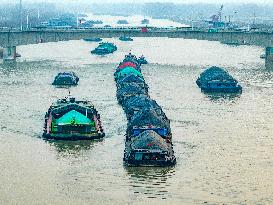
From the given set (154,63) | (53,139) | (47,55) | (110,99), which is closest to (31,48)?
(47,55)

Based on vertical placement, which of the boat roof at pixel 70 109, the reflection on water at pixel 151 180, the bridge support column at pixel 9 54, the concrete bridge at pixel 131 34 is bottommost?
Answer: the reflection on water at pixel 151 180

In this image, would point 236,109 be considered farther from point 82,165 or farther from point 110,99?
point 82,165

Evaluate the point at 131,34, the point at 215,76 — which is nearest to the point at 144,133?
the point at 215,76

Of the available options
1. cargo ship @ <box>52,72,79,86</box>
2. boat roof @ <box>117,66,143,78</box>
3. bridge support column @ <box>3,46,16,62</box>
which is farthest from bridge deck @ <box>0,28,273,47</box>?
cargo ship @ <box>52,72,79,86</box>

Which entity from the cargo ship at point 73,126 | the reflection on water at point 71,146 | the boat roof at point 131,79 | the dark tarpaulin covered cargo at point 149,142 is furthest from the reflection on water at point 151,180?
the boat roof at point 131,79

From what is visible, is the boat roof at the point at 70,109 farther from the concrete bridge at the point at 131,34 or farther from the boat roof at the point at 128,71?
the concrete bridge at the point at 131,34

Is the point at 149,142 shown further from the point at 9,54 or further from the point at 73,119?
the point at 9,54
